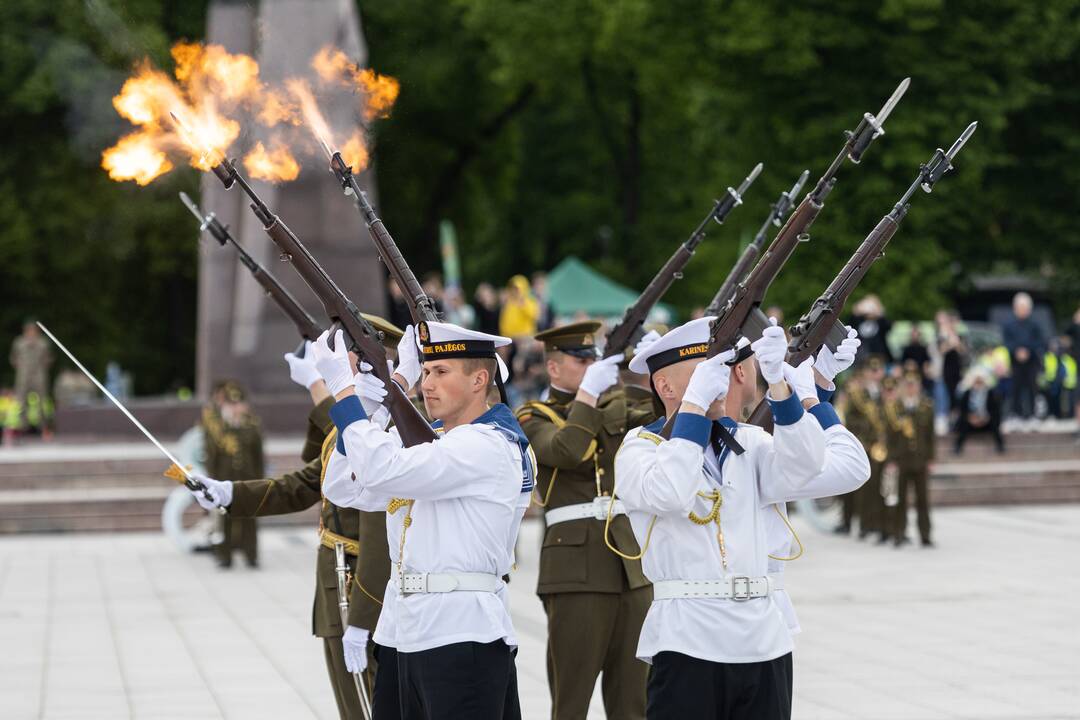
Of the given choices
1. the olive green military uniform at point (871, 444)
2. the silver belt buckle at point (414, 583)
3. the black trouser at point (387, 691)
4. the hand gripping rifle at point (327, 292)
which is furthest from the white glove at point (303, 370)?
the olive green military uniform at point (871, 444)

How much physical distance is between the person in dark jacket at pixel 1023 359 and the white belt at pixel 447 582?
73.7 ft

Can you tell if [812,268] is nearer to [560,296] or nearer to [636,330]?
[560,296]

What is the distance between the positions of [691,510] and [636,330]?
357 cm

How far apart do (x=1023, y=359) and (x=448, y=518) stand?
Answer: 22612 millimetres

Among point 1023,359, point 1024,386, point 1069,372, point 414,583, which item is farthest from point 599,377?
point 1069,372

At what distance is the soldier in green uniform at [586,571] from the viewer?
7996 mm

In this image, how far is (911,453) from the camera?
19.2 meters

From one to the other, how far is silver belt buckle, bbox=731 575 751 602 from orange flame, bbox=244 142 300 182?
340cm

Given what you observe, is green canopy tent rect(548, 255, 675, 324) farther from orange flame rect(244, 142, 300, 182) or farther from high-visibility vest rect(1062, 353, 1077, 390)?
orange flame rect(244, 142, 300, 182)

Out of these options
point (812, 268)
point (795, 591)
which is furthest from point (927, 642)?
point (812, 268)

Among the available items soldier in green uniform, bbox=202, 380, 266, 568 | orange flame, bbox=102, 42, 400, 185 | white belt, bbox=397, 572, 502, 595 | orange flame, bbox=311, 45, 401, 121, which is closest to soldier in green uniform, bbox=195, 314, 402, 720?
orange flame, bbox=102, 42, 400, 185

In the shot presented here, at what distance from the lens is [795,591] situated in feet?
49.9

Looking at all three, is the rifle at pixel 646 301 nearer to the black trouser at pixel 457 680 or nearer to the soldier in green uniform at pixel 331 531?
the soldier in green uniform at pixel 331 531

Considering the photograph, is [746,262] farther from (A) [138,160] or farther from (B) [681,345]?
(B) [681,345]
